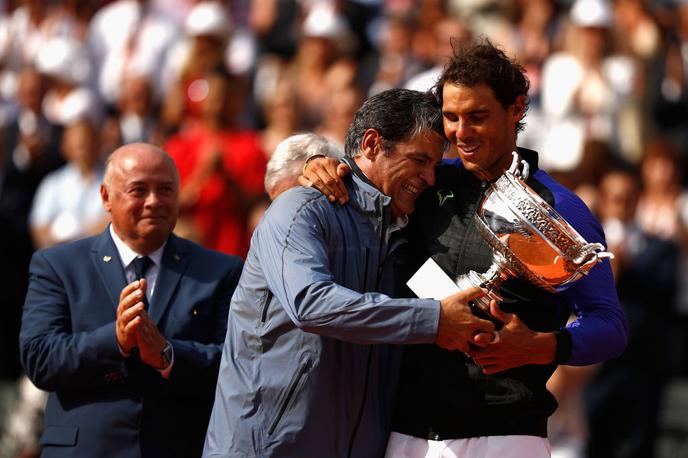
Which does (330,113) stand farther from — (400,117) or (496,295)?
(496,295)

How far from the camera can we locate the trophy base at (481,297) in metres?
4.00

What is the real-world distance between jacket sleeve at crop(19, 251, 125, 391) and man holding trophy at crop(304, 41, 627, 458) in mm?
1026

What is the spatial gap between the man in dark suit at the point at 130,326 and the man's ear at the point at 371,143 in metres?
0.93

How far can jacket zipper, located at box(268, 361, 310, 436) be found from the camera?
4102 mm

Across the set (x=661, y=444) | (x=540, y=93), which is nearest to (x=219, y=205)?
(x=540, y=93)

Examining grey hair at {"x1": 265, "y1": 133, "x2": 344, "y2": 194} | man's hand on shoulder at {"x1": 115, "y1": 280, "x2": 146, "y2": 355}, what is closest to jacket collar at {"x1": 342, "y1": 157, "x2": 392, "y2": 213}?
grey hair at {"x1": 265, "y1": 133, "x2": 344, "y2": 194}

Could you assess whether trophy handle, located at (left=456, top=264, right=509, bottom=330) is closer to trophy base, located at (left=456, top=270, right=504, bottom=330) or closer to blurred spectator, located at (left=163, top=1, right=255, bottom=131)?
trophy base, located at (left=456, top=270, right=504, bottom=330)

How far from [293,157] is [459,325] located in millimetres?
1419

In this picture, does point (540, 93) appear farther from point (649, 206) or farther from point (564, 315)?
point (564, 315)

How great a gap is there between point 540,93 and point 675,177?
4.14 feet

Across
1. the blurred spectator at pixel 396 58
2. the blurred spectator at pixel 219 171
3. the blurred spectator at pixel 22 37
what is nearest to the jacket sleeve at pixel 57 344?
the blurred spectator at pixel 219 171

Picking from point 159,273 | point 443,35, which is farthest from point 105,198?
point 443,35

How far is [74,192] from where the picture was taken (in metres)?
9.20

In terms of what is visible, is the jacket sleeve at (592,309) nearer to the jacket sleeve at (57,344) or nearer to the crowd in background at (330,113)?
the jacket sleeve at (57,344)
